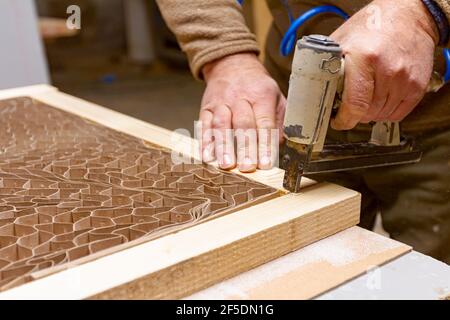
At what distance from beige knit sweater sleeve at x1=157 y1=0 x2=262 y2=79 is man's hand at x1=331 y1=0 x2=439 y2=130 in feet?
1.36

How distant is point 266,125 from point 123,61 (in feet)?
16.6

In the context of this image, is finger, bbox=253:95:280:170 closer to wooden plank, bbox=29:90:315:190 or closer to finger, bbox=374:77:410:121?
wooden plank, bbox=29:90:315:190

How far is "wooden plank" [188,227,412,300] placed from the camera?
71 centimetres

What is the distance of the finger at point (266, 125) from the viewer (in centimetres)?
102

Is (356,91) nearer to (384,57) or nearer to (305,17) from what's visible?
(384,57)

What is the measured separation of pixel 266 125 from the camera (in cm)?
111

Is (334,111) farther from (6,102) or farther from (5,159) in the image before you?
(6,102)

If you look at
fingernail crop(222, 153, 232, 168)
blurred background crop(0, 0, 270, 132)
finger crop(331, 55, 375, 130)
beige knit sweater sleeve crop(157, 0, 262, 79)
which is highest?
beige knit sweater sleeve crop(157, 0, 262, 79)

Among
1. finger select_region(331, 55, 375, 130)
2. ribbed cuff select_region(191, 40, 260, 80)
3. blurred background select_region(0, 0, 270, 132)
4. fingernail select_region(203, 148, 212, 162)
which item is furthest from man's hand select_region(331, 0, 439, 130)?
blurred background select_region(0, 0, 270, 132)

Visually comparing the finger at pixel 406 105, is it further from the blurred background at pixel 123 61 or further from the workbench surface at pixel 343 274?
the blurred background at pixel 123 61

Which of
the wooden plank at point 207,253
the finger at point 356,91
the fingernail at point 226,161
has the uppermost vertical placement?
the finger at point 356,91

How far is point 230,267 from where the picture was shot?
0.74 metres

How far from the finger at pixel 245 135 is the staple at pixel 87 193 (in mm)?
49

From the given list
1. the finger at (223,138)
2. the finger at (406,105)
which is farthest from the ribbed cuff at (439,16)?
the finger at (223,138)
